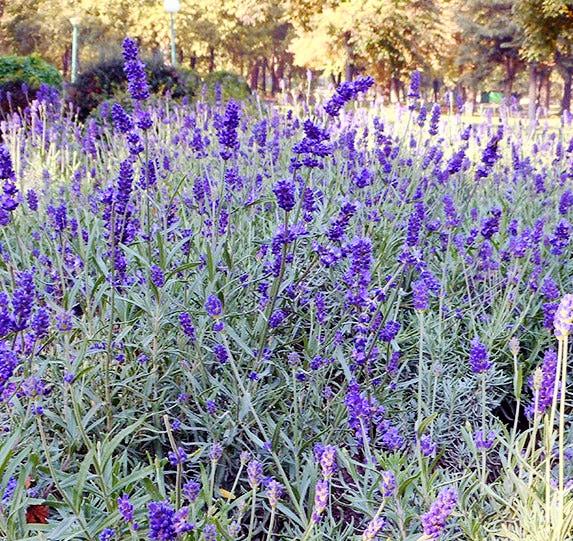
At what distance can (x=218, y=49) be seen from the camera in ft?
129

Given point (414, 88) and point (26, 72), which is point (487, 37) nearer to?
point (26, 72)

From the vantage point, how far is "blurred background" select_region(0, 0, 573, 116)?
93.1 ft

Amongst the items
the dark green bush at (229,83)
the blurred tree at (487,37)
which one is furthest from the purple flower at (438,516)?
the blurred tree at (487,37)

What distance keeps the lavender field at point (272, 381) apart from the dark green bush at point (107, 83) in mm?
7600

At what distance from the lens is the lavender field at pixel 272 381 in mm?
1593

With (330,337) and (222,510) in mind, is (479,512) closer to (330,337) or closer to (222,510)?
(222,510)

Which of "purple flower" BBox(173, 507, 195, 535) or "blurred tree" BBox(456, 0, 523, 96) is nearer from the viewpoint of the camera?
"purple flower" BBox(173, 507, 195, 535)

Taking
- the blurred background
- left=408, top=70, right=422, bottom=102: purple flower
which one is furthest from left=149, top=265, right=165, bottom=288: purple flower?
the blurred background

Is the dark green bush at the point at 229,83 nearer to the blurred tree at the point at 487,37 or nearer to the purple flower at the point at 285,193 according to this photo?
the purple flower at the point at 285,193

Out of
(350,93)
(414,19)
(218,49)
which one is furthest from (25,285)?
(218,49)

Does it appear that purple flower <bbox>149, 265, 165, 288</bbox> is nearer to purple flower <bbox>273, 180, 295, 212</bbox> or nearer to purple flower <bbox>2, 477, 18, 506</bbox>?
purple flower <bbox>273, 180, 295, 212</bbox>

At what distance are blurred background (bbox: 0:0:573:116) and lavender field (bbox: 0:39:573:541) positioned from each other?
19.0m

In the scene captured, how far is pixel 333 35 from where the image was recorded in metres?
29.5

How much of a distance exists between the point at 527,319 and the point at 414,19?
2943 cm
